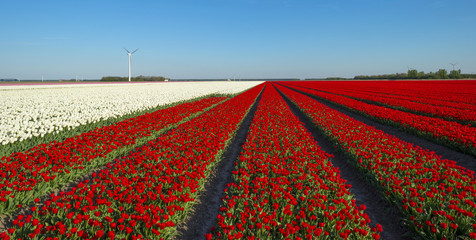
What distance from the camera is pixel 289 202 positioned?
16.2ft

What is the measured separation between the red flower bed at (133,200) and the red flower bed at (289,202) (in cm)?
104

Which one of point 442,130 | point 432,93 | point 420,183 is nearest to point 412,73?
point 432,93

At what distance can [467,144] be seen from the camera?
9641mm

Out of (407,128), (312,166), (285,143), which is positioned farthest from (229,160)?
(407,128)

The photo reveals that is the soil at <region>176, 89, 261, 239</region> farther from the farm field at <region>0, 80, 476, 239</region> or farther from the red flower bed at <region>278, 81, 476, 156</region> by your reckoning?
the red flower bed at <region>278, 81, 476, 156</region>

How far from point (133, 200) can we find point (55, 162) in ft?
11.4

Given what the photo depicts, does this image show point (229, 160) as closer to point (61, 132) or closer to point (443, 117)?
point (61, 132)

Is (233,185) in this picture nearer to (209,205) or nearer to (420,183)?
(209,205)

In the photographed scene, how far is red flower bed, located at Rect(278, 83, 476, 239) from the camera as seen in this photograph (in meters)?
4.42

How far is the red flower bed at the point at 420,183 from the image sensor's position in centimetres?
442

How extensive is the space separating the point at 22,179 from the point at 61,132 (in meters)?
6.82

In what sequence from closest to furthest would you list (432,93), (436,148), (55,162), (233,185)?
(233,185) < (55,162) < (436,148) < (432,93)

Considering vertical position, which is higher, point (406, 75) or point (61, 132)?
point (406, 75)

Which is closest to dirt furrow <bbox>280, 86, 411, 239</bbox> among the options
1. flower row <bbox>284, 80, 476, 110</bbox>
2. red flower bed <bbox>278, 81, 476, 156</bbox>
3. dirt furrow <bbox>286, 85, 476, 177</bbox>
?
dirt furrow <bbox>286, 85, 476, 177</bbox>
